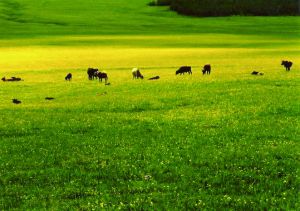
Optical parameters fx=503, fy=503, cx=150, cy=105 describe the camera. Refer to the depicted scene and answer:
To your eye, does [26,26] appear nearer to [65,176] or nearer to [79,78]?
[79,78]

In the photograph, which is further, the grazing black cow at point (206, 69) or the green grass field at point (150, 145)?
the grazing black cow at point (206, 69)

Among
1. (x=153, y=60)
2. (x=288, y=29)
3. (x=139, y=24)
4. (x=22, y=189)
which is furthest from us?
(x=139, y=24)

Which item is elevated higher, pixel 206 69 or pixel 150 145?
pixel 206 69

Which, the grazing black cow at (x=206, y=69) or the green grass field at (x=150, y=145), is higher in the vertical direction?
the grazing black cow at (x=206, y=69)

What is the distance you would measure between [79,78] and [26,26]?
110 meters

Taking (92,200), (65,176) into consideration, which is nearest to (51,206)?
(92,200)

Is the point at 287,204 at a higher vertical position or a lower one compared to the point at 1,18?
lower

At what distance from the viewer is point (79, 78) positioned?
4797 centimetres

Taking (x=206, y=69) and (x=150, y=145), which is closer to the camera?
(x=150, y=145)

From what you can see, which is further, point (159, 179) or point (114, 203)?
point (159, 179)

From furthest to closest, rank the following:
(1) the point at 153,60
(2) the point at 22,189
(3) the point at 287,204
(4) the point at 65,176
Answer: (1) the point at 153,60 < (4) the point at 65,176 < (2) the point at 22,189 < (3) the point at 287,204

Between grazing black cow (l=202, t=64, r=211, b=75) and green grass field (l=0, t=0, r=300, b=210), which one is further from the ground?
grazing black cow (l=202, t=64, r=211, b=75)

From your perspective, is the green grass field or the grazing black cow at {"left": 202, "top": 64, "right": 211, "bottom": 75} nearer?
the green grass field

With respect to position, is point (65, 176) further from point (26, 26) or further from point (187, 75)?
point (26, 26)
